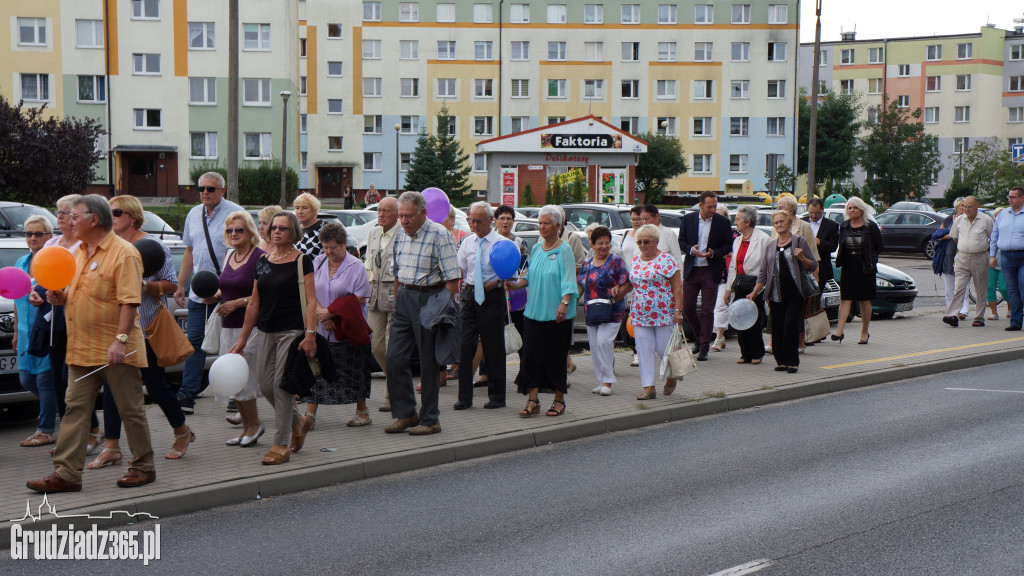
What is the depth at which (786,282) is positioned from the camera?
1188cm

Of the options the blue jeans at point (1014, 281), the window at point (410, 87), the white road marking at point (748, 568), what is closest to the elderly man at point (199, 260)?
the white road marking at point (748, 568)

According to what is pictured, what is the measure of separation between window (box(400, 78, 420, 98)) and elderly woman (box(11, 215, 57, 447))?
70475 millimetres

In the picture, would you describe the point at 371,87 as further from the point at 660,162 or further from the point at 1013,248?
the point at 1013,248

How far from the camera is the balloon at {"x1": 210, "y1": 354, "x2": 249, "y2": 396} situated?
23.6 feet

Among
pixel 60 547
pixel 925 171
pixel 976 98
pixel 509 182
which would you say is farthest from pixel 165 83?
pixel 976 98

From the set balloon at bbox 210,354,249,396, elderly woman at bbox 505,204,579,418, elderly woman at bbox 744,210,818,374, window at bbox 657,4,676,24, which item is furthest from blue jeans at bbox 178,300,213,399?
window at bbox 657,4,676,24

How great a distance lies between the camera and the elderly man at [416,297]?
8.43m

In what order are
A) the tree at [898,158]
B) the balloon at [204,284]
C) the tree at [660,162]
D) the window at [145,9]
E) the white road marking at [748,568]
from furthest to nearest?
the tree at [660,162] → the tree at [898,158] → the window at [145,9] → the balloon at [204,284] → the white road marking at [748,568]

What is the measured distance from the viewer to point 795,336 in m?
11.9

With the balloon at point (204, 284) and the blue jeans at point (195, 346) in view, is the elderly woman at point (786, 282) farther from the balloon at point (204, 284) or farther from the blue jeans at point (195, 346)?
the balloon at point (204, 284)

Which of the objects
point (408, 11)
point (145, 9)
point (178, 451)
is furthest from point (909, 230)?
point (408, 11)

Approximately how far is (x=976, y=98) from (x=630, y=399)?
316ft

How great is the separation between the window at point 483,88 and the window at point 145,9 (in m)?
24.0

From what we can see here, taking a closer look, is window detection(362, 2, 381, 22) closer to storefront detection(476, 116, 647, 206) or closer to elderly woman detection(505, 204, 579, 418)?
storefront detection(476, 116, 647, 206)
